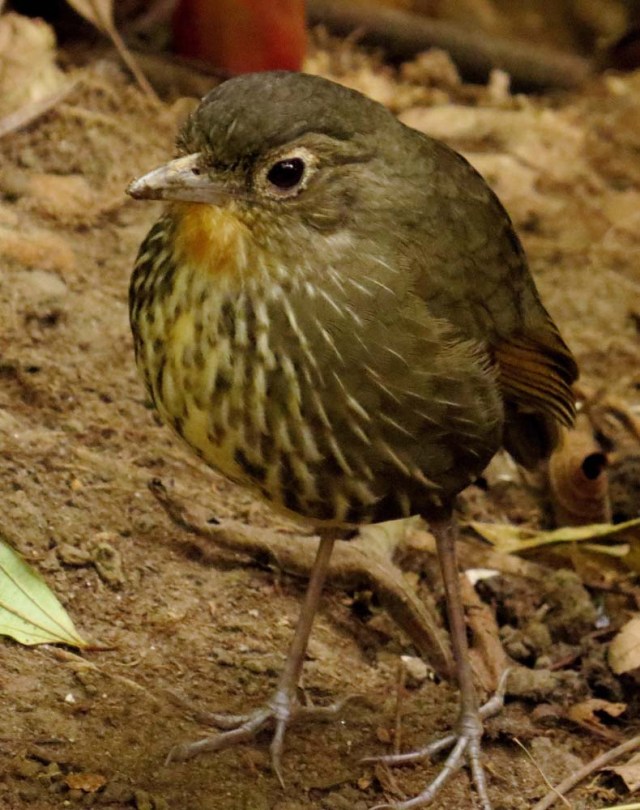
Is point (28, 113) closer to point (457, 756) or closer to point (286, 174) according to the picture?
point (286, 174)

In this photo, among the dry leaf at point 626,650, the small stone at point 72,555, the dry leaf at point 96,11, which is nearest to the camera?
the small stone at point 72,555

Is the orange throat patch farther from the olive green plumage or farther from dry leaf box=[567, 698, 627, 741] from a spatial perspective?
dry leaf box=[567, 698, 627, 741]

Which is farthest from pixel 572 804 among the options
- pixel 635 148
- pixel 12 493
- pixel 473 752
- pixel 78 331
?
pixel 635 148

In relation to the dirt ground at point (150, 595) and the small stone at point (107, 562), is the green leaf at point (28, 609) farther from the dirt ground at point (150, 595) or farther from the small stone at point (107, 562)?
the small stone at point (107, 562)

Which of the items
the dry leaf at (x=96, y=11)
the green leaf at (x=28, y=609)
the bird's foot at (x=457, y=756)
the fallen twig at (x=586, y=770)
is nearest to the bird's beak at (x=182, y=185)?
the green leaf at (x=28, y=609)

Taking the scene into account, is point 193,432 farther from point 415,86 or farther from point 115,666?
point 415,86

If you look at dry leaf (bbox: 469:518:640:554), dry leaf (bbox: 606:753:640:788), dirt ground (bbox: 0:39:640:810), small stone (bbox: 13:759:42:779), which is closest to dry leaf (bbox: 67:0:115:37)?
dirt ground (bbox: 0:39:640:810)
